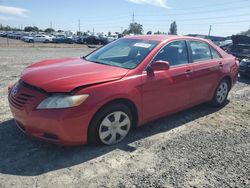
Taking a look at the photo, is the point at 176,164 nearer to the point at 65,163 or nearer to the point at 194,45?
the point at 65,163

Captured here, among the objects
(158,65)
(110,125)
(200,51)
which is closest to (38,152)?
(110,125)

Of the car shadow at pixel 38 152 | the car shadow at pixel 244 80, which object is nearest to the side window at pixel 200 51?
the car shadow at pixel 38 152

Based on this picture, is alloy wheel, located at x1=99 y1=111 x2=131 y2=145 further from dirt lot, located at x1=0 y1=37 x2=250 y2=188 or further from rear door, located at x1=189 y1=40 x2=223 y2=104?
rear door, located at x1=189 y1=40 x2=223 y2=104

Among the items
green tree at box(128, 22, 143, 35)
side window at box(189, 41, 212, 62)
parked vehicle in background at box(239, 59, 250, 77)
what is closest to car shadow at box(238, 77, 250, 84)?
parked vehicle in background at box(239, 59, 250, 77)

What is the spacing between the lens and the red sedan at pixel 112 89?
3449 mm

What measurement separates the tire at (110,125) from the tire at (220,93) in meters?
2.60

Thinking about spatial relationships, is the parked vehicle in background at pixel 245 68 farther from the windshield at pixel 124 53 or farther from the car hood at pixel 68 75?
the car hood at pixel 68 75

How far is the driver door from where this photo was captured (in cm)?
424

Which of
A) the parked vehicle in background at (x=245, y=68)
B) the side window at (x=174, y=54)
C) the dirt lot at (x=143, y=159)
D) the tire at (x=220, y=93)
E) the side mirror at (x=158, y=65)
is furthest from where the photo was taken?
the parked vehicle in background at (x=245, y=68)

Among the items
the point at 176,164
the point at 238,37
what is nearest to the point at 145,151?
the point at 176,164

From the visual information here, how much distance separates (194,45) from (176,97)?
4.14 ft

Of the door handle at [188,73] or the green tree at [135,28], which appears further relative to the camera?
the green tree at [135,28]

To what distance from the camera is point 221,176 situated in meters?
3.39

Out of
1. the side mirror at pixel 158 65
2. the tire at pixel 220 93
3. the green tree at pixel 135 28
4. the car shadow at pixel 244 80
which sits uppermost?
the green tree at pixel 135 28
